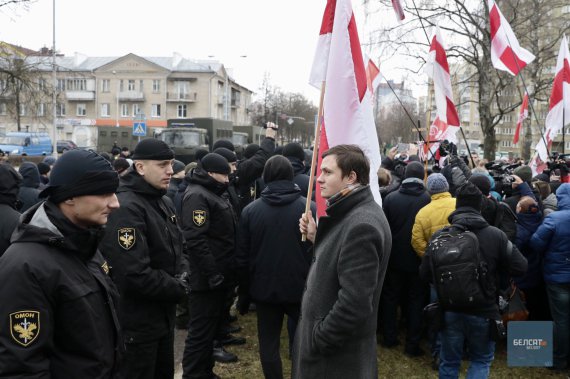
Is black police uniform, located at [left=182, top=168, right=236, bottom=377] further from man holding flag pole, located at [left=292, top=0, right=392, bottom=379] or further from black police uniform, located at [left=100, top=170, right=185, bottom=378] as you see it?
man holding flag pole, located at [left=292, top=0, right=392, bottom=379]

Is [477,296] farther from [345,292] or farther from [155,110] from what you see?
[155,110]

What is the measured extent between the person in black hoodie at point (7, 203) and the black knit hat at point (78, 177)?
212cm

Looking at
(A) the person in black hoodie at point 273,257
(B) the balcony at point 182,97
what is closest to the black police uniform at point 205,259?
(A) the person in black hoodie at point 273,257

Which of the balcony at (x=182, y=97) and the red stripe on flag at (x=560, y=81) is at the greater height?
the balcony at (x=182, y=97)

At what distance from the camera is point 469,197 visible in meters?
4.30

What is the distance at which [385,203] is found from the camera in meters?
6.00

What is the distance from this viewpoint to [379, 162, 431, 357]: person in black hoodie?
5776 mm

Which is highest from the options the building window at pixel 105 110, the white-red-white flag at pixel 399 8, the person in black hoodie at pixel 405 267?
the building window at pixel 105 110

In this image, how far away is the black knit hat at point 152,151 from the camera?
3.77 meters

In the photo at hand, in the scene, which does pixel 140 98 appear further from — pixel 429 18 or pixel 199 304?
pixel 199 304

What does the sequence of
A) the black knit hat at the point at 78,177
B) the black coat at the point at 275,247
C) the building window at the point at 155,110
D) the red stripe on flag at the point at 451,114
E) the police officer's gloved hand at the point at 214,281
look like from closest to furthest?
the black knit hat at the point at 78,177 < the black coat at the point at 275,247 < the police officer's gloved hand at the point at 214,281 < the red stripe on flag at the point at 451,114 < the building window at the point at 155,110

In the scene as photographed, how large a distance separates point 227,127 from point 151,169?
93.9ft

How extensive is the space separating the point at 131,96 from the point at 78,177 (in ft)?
239

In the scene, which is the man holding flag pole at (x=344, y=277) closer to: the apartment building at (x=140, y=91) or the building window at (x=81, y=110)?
the apartment building at (x=140, y=91)
